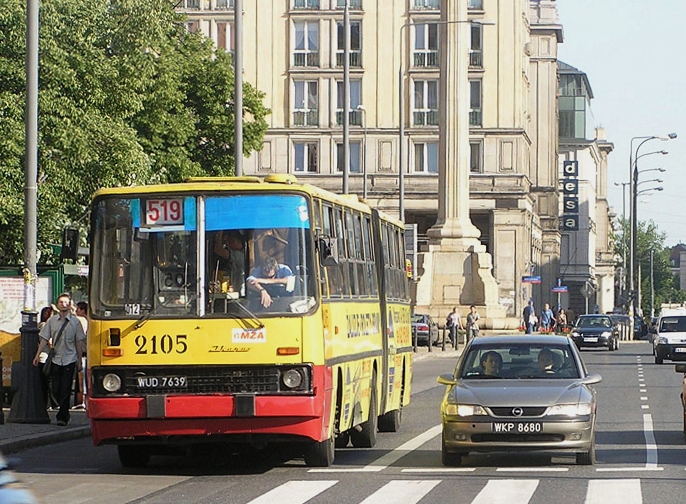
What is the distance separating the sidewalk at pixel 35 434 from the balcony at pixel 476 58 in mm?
67484

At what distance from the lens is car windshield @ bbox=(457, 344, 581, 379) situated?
1677cm

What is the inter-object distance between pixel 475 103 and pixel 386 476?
242ft

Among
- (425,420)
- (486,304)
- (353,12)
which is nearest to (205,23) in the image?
(353,12)

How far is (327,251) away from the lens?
1553 cm

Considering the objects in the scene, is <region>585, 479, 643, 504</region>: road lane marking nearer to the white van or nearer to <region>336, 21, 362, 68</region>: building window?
the white van

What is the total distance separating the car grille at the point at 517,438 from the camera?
15.6 m

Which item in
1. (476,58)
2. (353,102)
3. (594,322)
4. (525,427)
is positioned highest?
(476,58)

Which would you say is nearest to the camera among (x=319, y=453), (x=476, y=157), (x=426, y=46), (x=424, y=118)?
(x=319, y=453)

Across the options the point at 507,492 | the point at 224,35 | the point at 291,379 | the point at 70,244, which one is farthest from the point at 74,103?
the point at 224,35

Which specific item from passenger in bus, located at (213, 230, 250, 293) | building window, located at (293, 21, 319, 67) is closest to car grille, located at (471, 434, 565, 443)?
passenger in bus, located at (213, 230, 250, 293)

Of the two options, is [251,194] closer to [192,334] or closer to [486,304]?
[192,334]

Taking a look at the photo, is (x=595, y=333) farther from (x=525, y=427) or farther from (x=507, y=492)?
(x=507, y=492)

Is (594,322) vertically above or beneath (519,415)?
above

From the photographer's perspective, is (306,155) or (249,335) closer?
(249,335)
